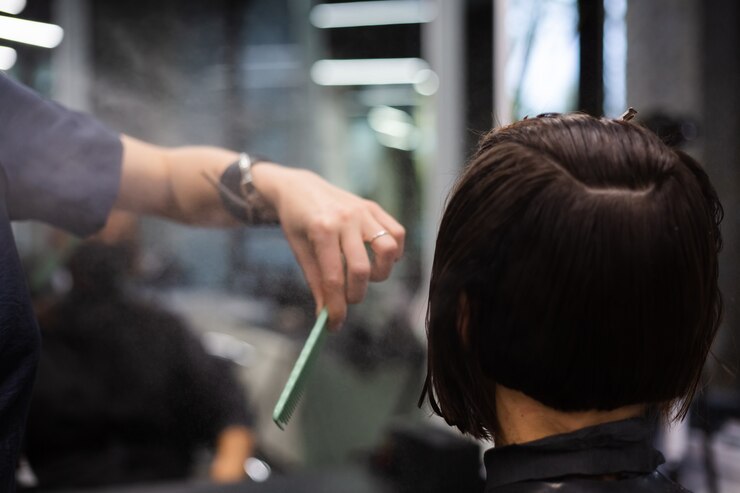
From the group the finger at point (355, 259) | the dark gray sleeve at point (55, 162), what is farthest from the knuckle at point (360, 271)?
the dark gray sleeve at point (55, 162)

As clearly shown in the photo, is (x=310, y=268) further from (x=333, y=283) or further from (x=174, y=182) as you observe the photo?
(x=174, y=182)

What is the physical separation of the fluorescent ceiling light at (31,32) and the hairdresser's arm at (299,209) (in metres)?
0.29

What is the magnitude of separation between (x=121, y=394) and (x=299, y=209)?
0.72 meters

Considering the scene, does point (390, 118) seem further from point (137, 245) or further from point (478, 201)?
point (478, 201)

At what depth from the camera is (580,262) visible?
0.70 metres

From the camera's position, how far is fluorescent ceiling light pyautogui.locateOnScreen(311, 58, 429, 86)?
136 cm

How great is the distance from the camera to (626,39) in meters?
1.24

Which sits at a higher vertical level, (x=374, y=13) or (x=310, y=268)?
(x=374, y=13)

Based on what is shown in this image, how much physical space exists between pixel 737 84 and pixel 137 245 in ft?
3.76

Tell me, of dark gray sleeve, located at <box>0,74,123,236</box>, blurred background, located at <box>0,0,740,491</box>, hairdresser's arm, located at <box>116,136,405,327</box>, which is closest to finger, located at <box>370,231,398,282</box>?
hairdresser's arm, located at <box>116,136,405,327</box>

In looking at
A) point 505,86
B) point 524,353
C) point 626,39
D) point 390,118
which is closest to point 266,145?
point 390,118

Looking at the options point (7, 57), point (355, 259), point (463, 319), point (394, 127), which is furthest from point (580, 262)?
point (7, 57)

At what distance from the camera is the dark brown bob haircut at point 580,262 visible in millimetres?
700

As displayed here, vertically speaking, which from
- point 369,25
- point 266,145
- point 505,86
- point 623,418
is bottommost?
point 623,418
